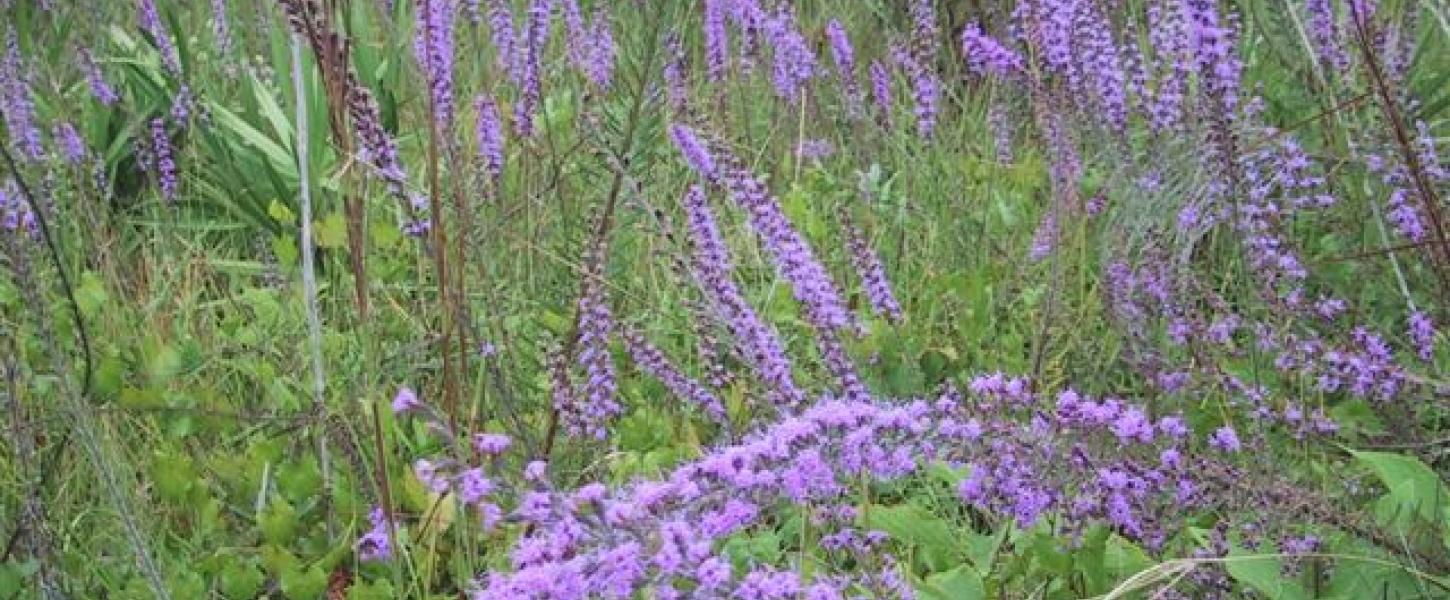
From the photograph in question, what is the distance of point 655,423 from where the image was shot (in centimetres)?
200

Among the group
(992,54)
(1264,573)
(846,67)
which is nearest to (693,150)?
(992,54)

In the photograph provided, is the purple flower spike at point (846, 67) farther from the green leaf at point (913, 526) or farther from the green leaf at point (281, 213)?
the green leaf at point (913, 526)

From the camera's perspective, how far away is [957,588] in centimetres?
142

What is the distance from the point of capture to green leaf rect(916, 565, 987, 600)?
55.5 inches

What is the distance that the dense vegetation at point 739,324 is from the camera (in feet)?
4.53

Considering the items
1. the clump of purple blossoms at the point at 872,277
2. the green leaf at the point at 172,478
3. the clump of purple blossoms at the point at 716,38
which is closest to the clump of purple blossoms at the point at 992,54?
the clump of purple blossoms at the point at 716,38

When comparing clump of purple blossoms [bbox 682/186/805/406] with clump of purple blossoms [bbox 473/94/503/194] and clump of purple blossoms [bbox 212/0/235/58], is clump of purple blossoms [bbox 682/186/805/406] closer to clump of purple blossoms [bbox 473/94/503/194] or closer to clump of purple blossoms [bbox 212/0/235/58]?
clump of purple blossoms [bbox 473/94/503/194]

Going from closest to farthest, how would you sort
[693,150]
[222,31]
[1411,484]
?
[1411,484] < [693,150] < [222,31]

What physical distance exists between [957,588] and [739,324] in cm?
50

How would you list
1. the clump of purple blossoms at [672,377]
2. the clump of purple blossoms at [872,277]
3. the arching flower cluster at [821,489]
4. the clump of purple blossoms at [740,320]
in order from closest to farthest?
the arching flower cluster at [821,489], the clump of purple blossoms at [740,320], the clump of purple blossoms at [672,377], the clump of purple blossoms at [872,277]

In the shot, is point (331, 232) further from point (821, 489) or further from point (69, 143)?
point (821, 489)

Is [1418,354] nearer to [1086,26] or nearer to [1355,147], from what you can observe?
[1355,147]

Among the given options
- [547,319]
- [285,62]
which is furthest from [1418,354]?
[285,62]

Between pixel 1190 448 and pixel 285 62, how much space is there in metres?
2.08
